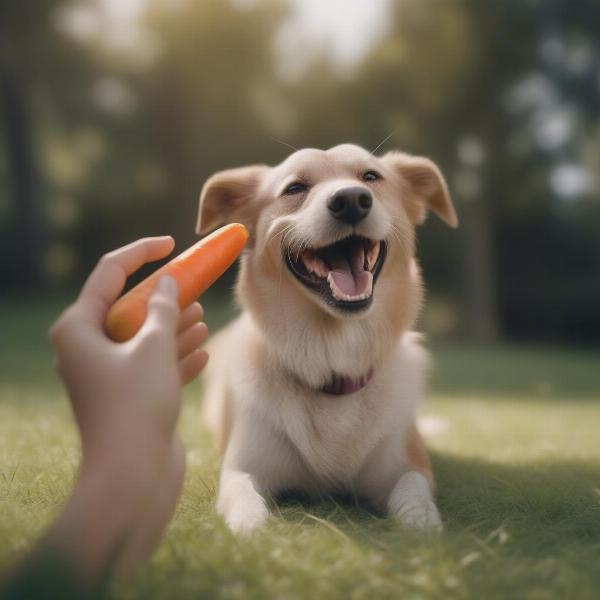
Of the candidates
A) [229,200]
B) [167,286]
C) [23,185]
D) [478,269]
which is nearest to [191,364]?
[167,286]

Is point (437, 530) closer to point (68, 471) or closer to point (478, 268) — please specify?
point (68, 471)

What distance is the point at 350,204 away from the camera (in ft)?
9.18

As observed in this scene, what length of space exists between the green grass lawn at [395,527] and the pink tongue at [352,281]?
2.97 ft

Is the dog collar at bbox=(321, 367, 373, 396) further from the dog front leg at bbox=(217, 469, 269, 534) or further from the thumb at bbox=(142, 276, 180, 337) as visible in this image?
the thumb at bbox=(142, 276, 180, 337)

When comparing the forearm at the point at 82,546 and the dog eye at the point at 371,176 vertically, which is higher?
the dog eye at the point at 371,176

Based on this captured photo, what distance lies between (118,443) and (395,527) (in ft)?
3.56

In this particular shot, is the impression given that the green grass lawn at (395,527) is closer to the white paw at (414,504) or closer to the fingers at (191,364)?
the white paw at (414,504)

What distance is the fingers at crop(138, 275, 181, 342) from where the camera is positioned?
1.65 metres

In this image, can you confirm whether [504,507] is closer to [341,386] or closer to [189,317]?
[341,386]

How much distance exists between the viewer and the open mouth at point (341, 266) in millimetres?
2908

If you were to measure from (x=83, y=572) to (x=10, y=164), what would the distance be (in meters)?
17.4

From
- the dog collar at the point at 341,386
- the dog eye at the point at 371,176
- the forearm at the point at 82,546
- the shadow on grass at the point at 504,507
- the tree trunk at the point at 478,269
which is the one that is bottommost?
the tree trunk at the point at 478,269

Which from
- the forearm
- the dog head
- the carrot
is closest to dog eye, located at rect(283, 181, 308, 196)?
the dog head

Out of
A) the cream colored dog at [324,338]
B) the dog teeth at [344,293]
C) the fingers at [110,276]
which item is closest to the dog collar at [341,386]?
the cream colored dog at [324,338]
